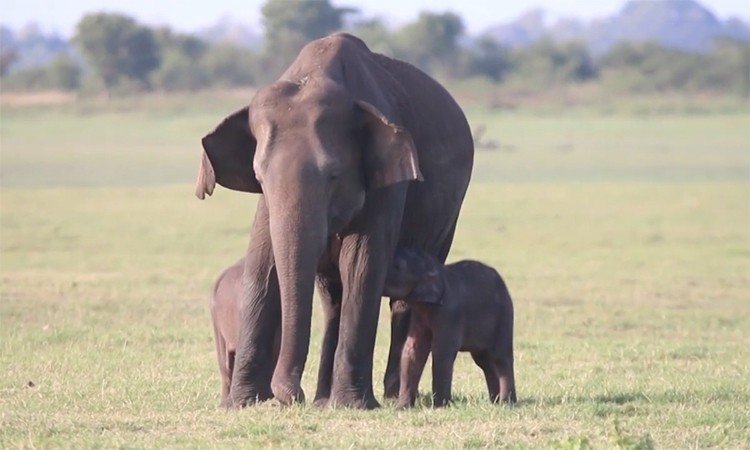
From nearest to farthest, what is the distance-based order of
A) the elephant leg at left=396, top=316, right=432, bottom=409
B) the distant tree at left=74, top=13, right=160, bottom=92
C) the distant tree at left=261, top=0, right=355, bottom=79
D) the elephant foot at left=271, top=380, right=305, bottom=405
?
1. the elephant foot at left=271, top=380, right=305, bottom=405
2. the elephant leg at left=396, top=316, right=432, bottom=409
3. the distant tree at left=261, top=0, right=355, bottom=79
4. the distant tree at left=74, top=13, right=160, bottom=92

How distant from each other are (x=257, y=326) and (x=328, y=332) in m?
0.49

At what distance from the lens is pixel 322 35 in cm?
7031

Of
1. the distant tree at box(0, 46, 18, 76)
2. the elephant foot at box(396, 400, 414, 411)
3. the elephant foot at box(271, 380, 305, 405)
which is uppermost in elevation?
the distant tree at box(0, 46, 18, 76)

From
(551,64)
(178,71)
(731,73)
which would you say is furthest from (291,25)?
(731,73)

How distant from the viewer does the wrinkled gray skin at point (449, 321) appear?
31.1 ft

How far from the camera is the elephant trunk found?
8500 mm

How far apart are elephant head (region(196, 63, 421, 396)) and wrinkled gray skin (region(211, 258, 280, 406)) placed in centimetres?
91

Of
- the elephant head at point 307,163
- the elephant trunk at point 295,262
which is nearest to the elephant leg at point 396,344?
the elephant head at point 307,163

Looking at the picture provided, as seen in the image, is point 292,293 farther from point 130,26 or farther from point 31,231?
point 130,26

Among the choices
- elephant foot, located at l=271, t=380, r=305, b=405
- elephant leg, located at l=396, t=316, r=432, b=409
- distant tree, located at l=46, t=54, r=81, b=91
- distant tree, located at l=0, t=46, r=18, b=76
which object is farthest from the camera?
distant tree, located at l=0, t=46, r=18, b=76

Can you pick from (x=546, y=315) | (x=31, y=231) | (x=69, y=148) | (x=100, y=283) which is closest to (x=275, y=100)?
(x=546, y=315)

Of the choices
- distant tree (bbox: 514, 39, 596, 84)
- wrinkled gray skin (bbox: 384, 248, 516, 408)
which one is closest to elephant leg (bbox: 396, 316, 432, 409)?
wrinkled gray skin (bbox: 384, 248, 516, 408)

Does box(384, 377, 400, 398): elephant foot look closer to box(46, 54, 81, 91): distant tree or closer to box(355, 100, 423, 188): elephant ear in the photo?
box(355, 100, 423, 188): elephant ear

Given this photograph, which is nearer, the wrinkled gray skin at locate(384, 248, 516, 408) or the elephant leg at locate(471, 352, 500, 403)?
the wrinkled gray skin at locate(384, 248, 516, 408)
